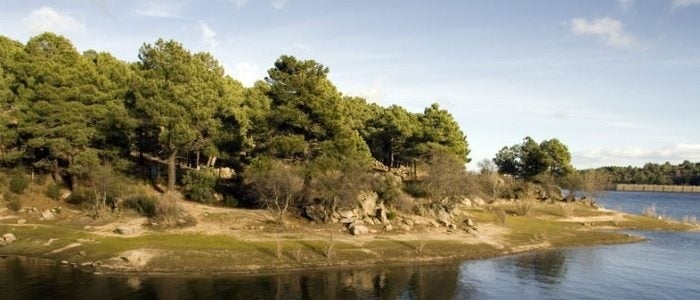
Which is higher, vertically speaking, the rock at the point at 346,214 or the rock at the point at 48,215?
the rock at the point at 346,214

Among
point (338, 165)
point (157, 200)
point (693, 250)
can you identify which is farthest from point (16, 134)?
point (693, 250)

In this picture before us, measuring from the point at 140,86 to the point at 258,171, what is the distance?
2194 cm

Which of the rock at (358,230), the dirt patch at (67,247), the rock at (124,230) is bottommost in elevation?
the dirt patch at (67,247)

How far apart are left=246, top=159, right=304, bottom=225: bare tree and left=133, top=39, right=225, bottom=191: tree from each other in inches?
462

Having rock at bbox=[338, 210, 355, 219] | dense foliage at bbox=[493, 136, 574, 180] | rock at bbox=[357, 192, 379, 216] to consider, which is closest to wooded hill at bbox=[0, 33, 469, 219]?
rock at bbox=[338, 210, 355, 219]

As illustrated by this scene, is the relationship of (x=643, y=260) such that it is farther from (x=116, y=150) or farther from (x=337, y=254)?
(x=116, y=150)

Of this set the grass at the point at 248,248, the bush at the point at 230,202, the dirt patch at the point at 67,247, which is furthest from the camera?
the bush at the point at 230,202

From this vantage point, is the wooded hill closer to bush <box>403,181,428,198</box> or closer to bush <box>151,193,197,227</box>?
bush <box>151,193,197,227</box>

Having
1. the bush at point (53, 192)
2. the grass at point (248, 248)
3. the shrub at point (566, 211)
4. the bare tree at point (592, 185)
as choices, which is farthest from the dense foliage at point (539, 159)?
the bush at point (53, 192)

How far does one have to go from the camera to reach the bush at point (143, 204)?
67.2m

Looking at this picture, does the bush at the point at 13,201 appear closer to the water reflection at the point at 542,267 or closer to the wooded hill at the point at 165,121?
the wooded hill at the point at 165,121

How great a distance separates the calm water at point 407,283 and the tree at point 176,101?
26.9 m

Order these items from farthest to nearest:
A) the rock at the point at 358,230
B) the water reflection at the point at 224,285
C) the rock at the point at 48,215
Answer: the rock at the point at 48,215 → the rock at the point at 358,230 → the water reflection at the point at 224,285

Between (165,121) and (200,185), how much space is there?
10.1m
